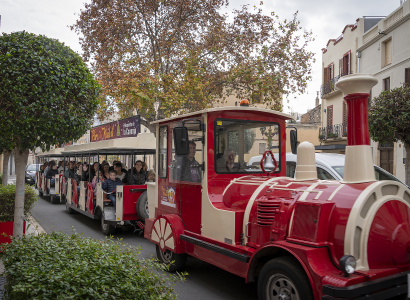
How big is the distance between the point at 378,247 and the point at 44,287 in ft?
10.1

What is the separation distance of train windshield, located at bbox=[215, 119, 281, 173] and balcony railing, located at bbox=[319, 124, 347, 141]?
19.2m

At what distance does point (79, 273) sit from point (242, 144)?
3326 mm

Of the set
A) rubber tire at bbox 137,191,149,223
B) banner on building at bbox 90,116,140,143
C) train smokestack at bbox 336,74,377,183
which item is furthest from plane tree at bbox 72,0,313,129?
train smokestack at bbox 336,74,377,183

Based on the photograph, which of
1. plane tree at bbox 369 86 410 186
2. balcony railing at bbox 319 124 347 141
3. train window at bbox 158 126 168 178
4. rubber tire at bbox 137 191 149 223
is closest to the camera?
train window at bbox 158 126 168 178

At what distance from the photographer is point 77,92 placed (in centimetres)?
587

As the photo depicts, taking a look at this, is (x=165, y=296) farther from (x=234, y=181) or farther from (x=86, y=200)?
(x=86, y=200)

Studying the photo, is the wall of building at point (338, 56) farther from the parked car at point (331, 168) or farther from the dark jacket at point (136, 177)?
the dark jacket at point (136, 177)

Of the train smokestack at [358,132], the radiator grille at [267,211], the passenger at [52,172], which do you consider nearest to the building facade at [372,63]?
the train smokestack at [358,132]

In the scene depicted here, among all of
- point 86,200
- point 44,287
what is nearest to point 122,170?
point 86,200

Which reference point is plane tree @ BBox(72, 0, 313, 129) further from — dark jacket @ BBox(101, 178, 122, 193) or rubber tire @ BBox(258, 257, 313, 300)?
rubber tire @ BBox(258, 257, 313, 300)

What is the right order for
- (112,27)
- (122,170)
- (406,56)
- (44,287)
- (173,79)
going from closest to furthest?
(44,287) → (122,170) → (173,79) → (112,27) → (406,56)

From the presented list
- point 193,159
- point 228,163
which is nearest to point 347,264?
point 228,163

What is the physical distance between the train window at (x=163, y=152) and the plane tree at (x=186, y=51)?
27.4 feet

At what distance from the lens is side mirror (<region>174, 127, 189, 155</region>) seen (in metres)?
5.42
